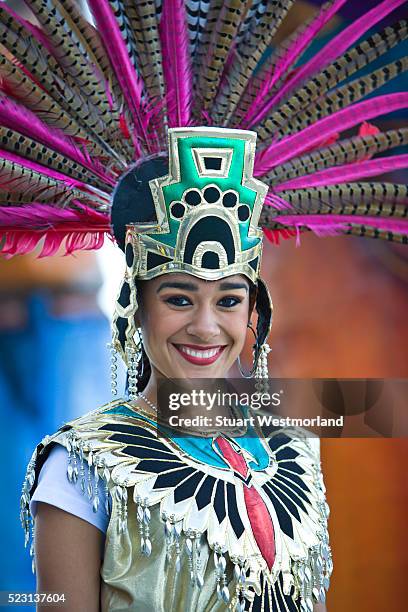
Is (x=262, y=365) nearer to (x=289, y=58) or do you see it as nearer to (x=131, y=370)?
(x=131, y=370)

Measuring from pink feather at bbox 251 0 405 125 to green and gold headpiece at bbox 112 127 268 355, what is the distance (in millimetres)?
351

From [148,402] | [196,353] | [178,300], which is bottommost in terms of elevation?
[148,402]

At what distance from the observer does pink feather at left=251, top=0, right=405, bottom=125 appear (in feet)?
7.59

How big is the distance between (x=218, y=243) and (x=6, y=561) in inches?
53.1

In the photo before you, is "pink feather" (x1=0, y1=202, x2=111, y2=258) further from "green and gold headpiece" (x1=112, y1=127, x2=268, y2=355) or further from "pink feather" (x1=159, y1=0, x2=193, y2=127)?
"pink feather" (x1=159, y1=0, x2=193, y2=127)

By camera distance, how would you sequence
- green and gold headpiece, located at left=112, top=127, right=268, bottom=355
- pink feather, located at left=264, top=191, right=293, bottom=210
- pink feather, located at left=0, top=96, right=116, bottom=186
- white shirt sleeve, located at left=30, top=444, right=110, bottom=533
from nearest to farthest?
1. white shirt sleeve, located at left=30, top=444, right=110, bottom=533
2. green and gold headpiece, located at left=112, top=127, right=268, bottom=355
3. pink feather, located at left=0, top=96, right=116, bottom=186
4. pink feather, located at left=264, top=191, right=293, bottom=210

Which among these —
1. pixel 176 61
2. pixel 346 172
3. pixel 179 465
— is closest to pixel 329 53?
A: pixel 346 172

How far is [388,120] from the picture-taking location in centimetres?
278

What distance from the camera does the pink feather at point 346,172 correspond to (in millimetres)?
2307

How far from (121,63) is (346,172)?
27.6 inches

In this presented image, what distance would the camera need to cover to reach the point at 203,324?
1.95 m

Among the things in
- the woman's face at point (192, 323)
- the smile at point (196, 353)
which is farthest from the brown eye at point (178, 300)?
the smile at point (196, 353)

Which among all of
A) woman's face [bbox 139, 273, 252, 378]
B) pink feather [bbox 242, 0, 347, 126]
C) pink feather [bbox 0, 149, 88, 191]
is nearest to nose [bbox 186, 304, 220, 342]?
woman's face [bbox 139, 273, 252, 378]

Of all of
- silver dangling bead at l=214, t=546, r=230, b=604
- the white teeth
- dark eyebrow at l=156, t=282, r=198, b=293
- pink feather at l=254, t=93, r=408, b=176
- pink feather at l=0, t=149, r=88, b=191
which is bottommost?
silver dangling bead at l=214, t=546, r=230, b=604
